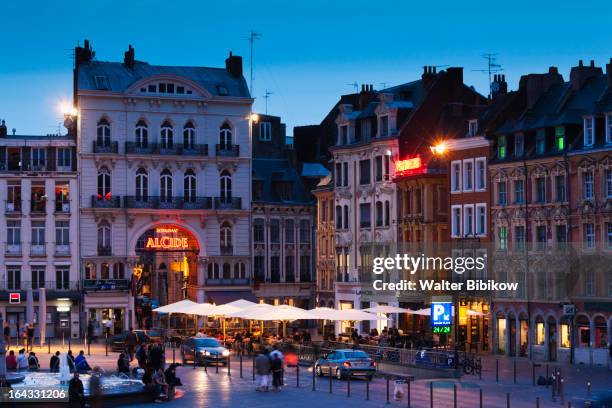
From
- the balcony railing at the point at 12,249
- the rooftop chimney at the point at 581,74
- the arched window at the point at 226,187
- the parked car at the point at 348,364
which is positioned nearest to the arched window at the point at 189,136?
the arched window at the point at 226,187

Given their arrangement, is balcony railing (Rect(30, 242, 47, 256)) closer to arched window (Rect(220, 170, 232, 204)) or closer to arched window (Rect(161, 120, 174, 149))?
arched window (Rect(161, 120, 174, 149))

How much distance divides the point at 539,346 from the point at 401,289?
14937 mm

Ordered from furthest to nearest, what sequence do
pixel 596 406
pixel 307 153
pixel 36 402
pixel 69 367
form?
pixel 307 153, pixel 69 367, pixel 36 402, pixel 596 406

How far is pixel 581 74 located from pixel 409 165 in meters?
14.4

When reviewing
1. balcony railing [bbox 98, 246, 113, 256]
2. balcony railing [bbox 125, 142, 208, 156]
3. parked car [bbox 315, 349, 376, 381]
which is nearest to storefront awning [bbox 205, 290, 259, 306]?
balcony railing [bbox 98, 246, 113, 256]

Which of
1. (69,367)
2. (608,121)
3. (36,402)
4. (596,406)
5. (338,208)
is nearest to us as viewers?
(596,406)

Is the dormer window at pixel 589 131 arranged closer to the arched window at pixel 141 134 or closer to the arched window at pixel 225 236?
the arched window at pixel 225 236

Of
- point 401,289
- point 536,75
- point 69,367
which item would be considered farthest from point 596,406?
point 401,289

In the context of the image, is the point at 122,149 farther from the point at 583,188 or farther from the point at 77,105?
the point at 583,188

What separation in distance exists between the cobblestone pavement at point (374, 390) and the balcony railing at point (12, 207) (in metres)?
31.0

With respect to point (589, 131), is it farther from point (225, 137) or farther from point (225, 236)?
point (225, 236)

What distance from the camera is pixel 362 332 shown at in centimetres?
9012

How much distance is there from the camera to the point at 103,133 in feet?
313

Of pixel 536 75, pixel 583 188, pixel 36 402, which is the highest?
pixel 536 75
